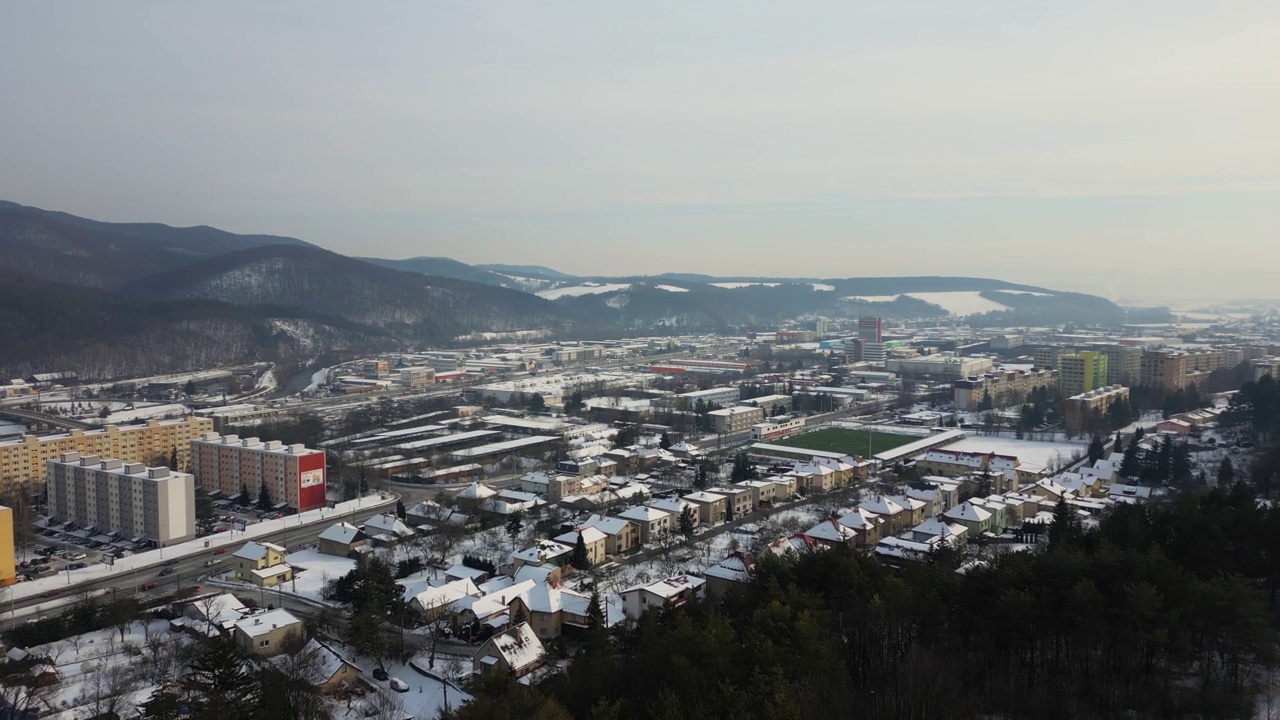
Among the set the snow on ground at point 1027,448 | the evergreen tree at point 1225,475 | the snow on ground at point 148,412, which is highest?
the evergreen tree at point 1225,475

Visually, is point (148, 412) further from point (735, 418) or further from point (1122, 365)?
point (1122, 365)

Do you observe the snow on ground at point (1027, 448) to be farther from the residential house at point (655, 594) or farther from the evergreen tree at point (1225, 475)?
the residential house at point (655, 594)

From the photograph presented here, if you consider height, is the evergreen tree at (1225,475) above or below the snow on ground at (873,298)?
below

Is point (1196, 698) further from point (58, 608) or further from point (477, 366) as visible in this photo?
point (477, 366)

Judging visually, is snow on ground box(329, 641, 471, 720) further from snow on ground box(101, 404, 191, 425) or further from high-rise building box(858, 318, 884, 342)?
high-rise building box(858, 318, 884, 342)

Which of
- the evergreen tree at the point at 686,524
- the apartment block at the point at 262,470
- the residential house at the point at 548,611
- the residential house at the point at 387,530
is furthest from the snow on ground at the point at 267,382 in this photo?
the residential house at the point at 548,611

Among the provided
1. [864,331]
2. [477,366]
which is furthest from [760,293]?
[477,366]
